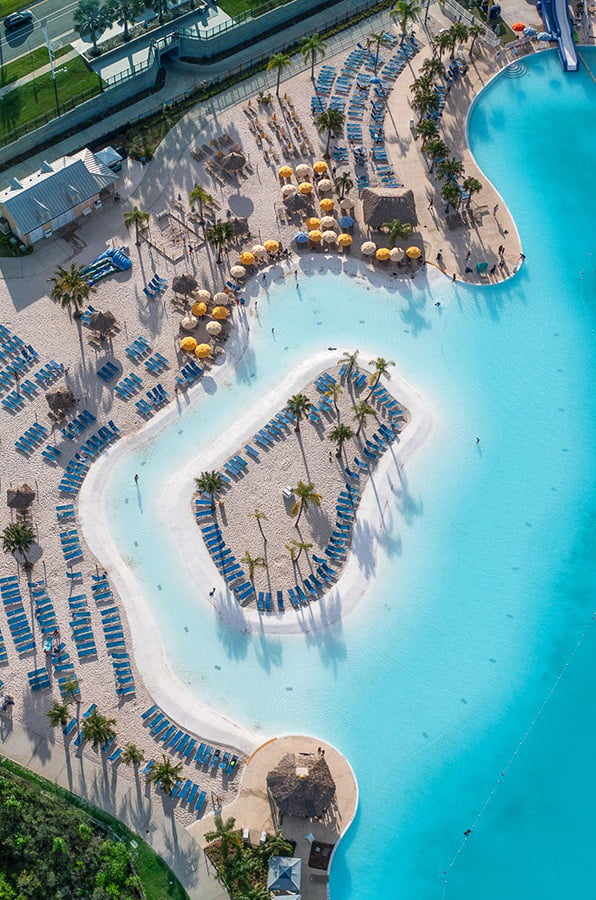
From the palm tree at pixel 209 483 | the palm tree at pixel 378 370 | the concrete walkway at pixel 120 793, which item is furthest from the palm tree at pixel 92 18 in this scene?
the concrete walkway at pixel 120 793

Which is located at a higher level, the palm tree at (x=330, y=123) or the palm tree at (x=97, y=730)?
the palm tree at (x=330, y=123)

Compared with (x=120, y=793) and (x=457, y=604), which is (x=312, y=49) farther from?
(x=120, y=793)

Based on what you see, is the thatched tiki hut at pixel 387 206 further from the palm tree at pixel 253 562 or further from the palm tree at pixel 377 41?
the palm tree at pixel 253 562

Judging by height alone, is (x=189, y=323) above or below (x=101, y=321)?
below

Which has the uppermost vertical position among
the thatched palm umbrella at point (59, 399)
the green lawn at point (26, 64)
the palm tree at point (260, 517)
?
the green lawn at point (26, 64)

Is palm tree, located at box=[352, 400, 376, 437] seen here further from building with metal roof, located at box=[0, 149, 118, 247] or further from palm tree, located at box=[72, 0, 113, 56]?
palm tree, located at box=[72, 0, 113, 56]

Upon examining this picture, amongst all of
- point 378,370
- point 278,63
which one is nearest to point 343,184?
point 278,63
